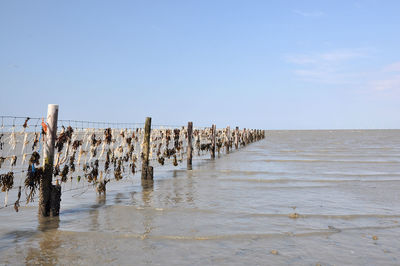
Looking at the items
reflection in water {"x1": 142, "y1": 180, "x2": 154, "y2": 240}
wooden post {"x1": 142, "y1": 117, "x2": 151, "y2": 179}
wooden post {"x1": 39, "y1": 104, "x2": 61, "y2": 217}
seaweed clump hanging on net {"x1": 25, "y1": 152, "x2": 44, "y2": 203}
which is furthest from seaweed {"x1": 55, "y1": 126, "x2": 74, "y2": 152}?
wooden post {"x1": 142, "y1": 117, "x2": 151, "y2": 179}

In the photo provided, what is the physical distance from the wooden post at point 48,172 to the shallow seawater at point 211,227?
10.8 inches

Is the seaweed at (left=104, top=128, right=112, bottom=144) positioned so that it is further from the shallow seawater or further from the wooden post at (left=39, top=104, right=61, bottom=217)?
the wooden post at (left=39, top=104, right=61, bottom=217)

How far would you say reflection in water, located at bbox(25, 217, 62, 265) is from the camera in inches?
177

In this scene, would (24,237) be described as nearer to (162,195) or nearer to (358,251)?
(162,195)

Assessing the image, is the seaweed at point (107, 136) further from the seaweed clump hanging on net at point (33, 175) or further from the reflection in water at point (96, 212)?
the seaweed clump hanging on net at point (33, 175)

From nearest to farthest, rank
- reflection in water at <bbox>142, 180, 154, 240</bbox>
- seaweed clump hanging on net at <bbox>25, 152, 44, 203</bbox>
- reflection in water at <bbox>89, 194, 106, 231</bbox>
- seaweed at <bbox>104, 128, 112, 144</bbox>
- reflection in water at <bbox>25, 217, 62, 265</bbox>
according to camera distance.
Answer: reflection in water at <bbox>25, 217, 62, 265</bbox>
reflection in water at <bbox>142, 180, 154, 240</bbox>
reflection in water at <bbox>89, 194, 106, 231</bbox>
seaweed clump hanging on net at <bbox>25, 152, 44, 203</bbox>
seaweed at <bbox>104, 128, 112, 144</bbox>

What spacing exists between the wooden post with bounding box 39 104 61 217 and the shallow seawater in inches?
10.8

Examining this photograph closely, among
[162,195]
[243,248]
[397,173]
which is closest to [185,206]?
[162,195]

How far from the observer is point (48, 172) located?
6.35 metres

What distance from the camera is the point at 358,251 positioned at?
4.77m

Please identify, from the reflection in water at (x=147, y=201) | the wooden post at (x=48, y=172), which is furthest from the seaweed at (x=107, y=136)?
the wooden post at (x=48, y=172)

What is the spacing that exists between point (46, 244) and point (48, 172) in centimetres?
168

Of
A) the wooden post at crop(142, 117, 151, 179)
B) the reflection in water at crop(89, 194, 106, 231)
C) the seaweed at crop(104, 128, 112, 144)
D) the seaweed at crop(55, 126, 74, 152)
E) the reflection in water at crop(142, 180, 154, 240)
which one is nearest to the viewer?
the reflection in water at crop(142, 180, 154, 240)

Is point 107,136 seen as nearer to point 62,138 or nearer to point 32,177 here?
point 62,138
